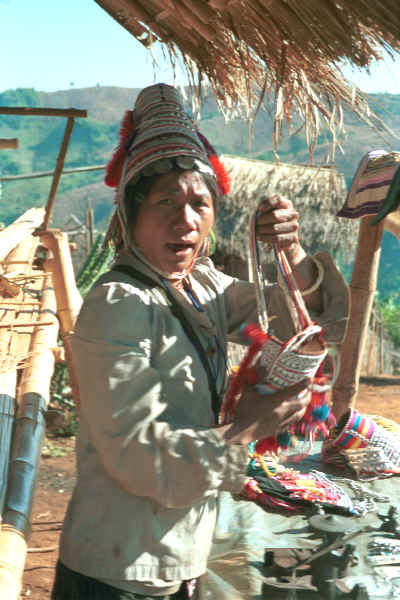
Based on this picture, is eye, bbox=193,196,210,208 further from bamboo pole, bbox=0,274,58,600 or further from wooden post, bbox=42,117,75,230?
wooden post, bbox=42,117,75,230

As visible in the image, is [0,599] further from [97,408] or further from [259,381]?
[259,381]

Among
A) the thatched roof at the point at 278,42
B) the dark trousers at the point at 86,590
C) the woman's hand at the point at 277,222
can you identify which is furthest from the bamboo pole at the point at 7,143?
the dark trousers at the point at 86,590

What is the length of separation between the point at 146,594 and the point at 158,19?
183cm

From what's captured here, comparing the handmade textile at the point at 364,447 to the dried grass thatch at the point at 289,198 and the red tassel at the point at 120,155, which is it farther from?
the dried grass thatch at the point at 289,198

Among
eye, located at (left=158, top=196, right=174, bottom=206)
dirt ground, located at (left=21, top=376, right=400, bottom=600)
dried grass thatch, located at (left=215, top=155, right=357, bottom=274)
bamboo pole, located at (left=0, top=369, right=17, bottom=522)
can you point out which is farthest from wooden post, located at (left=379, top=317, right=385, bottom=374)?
eye, located at (left=158, top=196, right=174, bottom=206)

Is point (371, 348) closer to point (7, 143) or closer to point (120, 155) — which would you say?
point (7, 143)

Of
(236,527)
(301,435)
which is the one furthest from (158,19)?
(236,527)

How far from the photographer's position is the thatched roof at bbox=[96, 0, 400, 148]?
1503mm

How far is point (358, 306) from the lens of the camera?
3141mm

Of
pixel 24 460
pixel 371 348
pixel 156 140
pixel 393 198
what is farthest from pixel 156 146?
pixel 371 348

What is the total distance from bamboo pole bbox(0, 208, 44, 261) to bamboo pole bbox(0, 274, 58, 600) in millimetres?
932

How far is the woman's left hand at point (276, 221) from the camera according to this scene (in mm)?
1453

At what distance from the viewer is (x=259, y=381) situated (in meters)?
1.42

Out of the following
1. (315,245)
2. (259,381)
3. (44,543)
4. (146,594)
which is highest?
(315,245)
